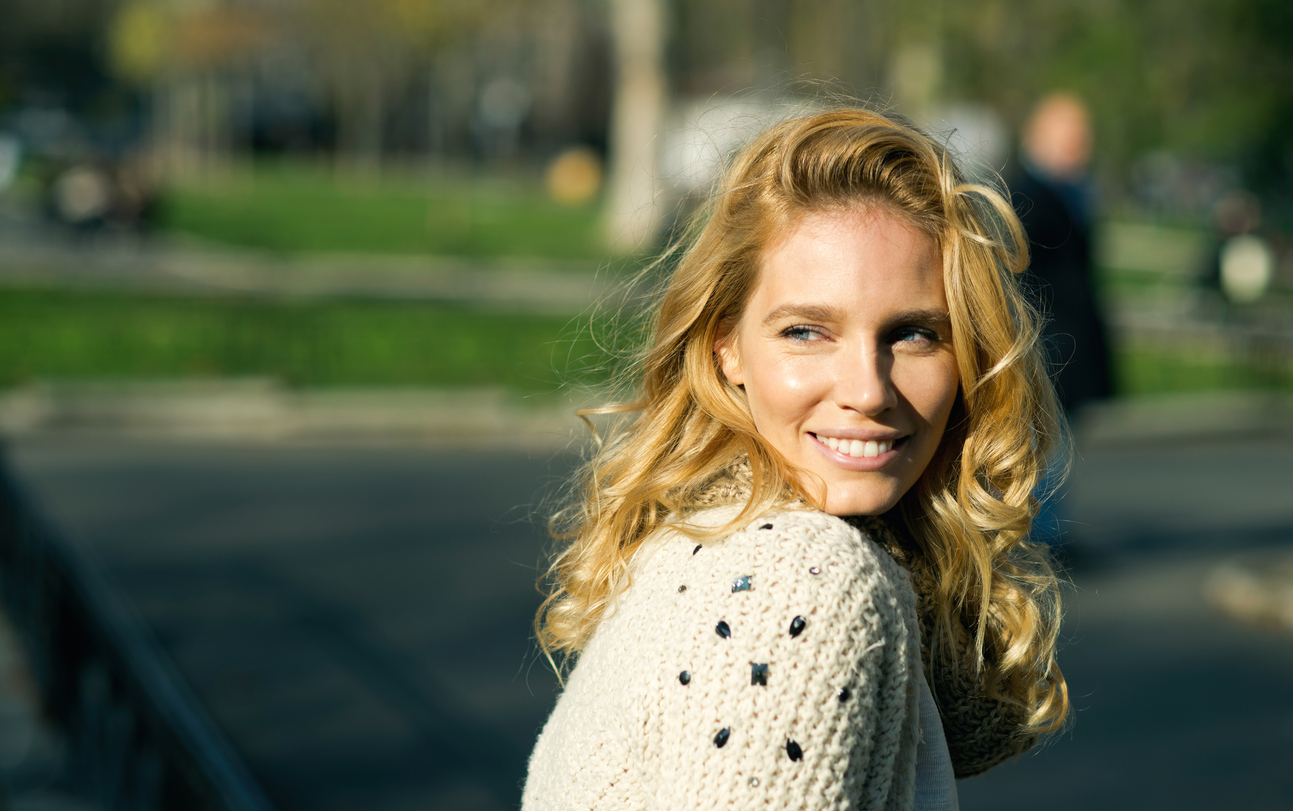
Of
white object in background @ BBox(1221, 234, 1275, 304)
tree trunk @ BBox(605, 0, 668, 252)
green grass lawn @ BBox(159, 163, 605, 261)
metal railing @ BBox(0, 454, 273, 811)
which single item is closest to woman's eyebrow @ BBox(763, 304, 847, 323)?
metal railing @ BBox(0, 454, 273, 811)

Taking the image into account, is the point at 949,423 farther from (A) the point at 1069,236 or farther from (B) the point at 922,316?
(A) the point at 1069,236

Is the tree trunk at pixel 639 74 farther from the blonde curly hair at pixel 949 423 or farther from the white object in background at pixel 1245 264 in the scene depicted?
the blonde curly hair at pixel 949 423

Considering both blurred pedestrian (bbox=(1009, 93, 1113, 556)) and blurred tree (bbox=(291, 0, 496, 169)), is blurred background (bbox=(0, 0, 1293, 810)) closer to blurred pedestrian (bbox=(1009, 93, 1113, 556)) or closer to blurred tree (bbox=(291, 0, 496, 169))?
blurred pedestrian (bbox=(1009, 93, 1113, 556))

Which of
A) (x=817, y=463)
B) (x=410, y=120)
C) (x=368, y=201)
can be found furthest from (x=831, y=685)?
(x=410, y=120)

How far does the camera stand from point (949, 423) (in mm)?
1467

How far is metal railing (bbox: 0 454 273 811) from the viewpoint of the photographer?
283 centimetres

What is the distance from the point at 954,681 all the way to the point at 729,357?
0.43 metres

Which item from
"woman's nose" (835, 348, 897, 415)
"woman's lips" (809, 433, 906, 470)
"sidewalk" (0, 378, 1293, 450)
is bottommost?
"sidewalk" (0, 378, 1293, 450)

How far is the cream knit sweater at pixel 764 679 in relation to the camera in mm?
1095

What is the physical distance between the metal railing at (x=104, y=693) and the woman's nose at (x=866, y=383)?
1617 mm

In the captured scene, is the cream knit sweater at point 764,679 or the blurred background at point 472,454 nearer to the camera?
the cream knit sweater at point 764,679

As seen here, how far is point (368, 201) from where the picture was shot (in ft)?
147

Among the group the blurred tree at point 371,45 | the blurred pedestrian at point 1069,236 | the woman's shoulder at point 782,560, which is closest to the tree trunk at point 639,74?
the blurred tree at point 371,45

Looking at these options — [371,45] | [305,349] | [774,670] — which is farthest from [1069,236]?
[371,45]
